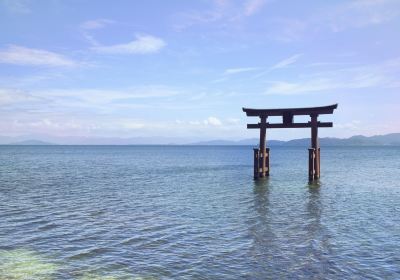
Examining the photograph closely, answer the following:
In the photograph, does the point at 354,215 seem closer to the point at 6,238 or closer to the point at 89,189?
the point at 6,238

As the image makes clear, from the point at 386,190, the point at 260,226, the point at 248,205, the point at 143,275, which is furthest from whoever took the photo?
the point at 386,190

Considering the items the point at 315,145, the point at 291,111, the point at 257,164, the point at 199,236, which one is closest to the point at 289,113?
the point at 291,111

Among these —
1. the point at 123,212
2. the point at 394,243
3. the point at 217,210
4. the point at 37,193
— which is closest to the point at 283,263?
the point at 394,243

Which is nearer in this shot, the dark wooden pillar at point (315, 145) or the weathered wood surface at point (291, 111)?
the weathered wood surface at point (291, 111)

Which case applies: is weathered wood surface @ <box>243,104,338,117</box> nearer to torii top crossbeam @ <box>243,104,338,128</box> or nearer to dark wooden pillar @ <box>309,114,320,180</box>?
torii top crossbeam @ <box>243,104,338,128</box>

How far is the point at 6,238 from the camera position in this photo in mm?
14336

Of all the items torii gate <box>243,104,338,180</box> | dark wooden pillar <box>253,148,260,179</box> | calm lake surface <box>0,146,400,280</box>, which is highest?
torii gate <box>243,104,338,180</box>

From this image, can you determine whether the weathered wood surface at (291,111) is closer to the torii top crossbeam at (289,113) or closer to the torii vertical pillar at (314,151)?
the torii top crossbeam at (289,113)

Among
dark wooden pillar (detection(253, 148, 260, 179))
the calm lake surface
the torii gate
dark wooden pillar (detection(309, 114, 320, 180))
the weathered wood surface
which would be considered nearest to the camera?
the calm lake surface

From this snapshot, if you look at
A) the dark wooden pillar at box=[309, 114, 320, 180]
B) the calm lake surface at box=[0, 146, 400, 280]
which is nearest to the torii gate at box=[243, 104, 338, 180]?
the dark wooden pillar at box=[309, 114, 320, 180]

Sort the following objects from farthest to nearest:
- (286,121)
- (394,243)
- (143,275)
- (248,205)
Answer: (286,121), (248,205), (394,243), (143,275)

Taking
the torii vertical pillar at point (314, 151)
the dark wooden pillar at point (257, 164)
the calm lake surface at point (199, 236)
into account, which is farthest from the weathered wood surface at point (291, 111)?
the calm lake surface at point (199, 236)

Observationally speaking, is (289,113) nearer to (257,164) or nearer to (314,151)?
(314,151)

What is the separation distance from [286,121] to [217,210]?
14619 mm
